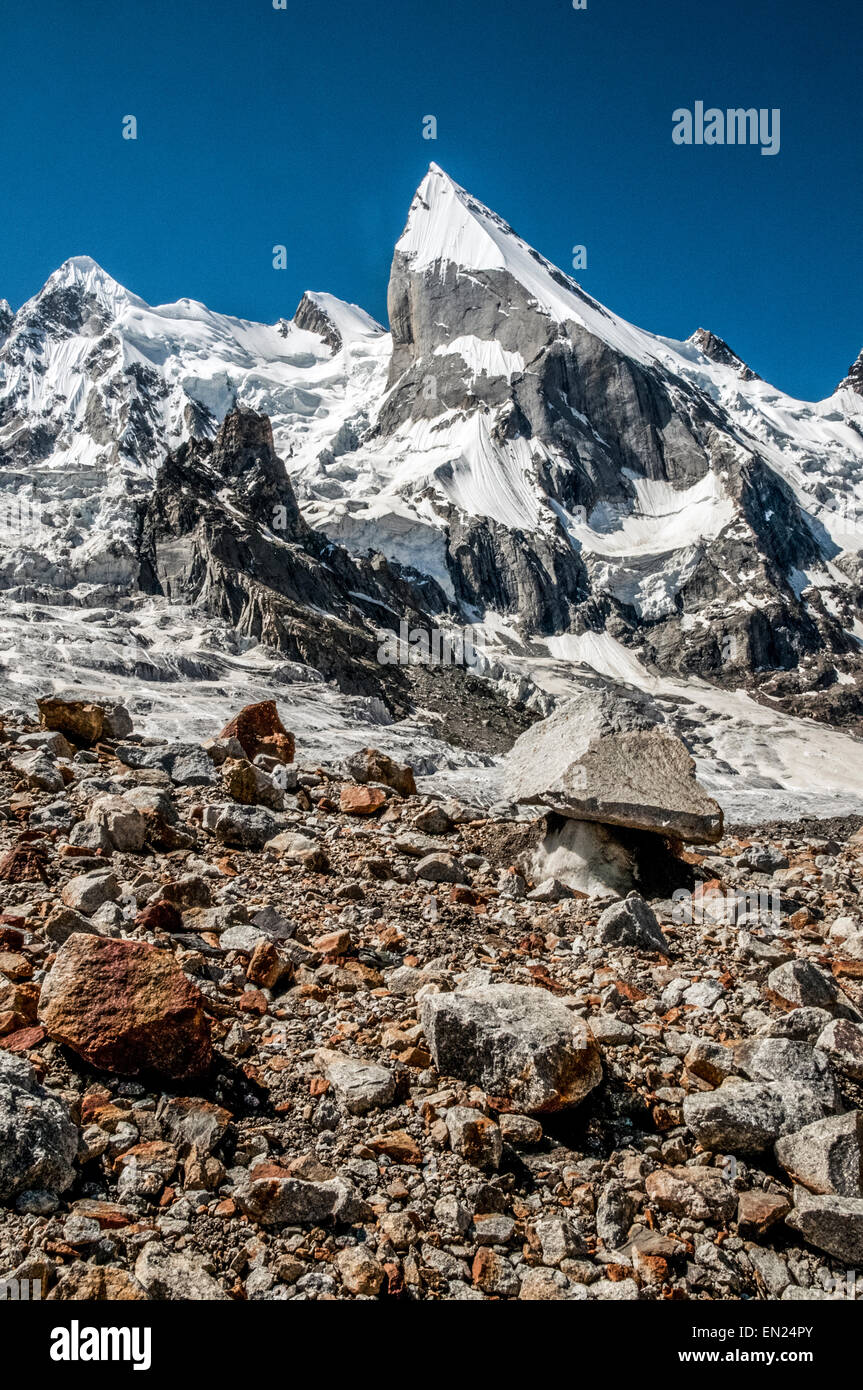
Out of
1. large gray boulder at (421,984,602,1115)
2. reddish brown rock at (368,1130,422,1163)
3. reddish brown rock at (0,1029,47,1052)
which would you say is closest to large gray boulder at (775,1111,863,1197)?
large gray boulder at (421,984,602,1115)

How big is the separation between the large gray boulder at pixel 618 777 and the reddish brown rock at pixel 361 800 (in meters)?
2.01

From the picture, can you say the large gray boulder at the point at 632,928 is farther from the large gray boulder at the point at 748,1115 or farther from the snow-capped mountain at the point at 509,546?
the snow-capped mountain at the point at 509,546

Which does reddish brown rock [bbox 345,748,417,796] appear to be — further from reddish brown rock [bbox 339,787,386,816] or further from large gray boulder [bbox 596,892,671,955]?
large gray boulder [bbox 596,892,671,955]

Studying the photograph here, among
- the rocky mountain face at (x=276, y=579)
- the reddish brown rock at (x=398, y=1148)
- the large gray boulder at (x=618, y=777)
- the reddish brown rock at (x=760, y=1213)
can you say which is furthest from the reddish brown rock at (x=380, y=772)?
the rocky mountain face at (x=276, y=579)

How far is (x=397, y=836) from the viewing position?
10359mm

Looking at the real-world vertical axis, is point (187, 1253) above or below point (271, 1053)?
below

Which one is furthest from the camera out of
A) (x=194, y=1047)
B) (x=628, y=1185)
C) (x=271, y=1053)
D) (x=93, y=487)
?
(x=93, y=487)

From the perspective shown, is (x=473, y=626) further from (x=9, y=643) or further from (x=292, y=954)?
(x=292, y=954)

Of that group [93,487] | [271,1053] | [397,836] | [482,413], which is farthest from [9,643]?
[482,413]

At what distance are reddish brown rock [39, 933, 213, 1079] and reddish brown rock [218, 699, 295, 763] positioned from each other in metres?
9.32

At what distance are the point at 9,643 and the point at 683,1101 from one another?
61440 mm

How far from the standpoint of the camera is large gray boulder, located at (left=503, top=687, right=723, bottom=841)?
9.28m
